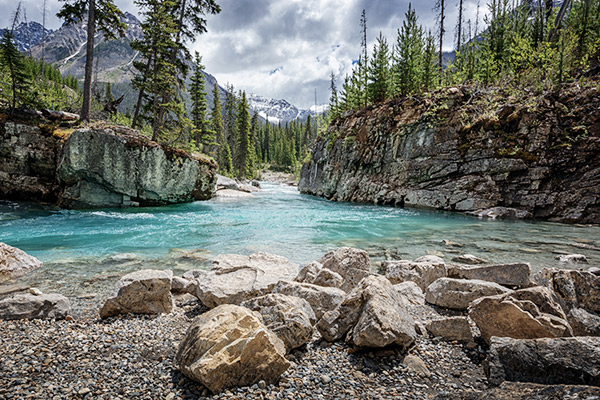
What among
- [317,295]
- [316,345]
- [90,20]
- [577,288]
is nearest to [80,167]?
[90,20]

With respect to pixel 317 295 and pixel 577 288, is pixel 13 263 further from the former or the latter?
pixel 577 288

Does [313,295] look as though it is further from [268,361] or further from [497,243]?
[497,243]

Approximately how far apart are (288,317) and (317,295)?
0.81 meters

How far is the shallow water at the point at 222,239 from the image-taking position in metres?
7.06

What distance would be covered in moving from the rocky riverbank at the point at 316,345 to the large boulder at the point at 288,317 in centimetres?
1

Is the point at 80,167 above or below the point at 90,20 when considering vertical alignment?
below

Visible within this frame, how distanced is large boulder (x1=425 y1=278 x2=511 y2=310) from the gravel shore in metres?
1.12

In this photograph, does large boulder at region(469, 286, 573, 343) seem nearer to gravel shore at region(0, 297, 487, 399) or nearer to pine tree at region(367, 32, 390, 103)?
gravel shore at region(0, 297, 487, 399)

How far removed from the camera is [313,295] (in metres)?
3.85

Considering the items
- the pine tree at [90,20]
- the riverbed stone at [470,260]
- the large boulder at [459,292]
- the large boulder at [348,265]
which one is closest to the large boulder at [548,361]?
the large boulder at [459,292]

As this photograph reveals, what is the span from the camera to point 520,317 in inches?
113

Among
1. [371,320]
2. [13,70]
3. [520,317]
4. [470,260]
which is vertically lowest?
[470,260]

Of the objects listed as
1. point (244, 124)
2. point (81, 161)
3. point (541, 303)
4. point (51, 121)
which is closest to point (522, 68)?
point (541, 303)

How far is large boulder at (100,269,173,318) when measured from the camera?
12.9 feet
